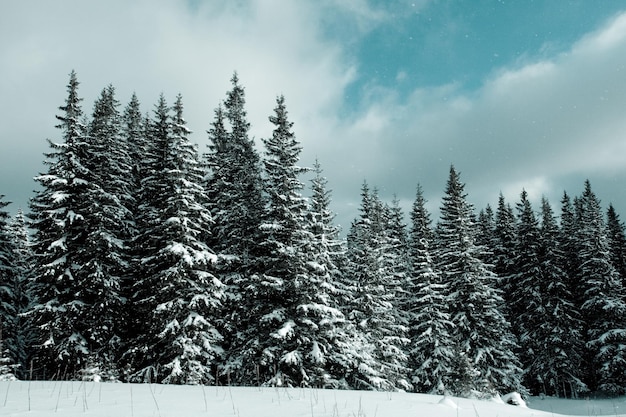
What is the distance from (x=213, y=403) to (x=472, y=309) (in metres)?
28.8

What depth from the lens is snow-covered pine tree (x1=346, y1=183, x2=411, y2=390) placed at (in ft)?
92.0

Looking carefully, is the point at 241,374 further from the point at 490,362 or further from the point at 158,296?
the point at 490,362

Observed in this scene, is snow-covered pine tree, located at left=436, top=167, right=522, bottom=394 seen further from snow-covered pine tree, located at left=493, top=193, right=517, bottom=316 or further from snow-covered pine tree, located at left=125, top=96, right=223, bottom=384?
snow-covered pine tree, located at left=125, top=96, right=223, bottom=384

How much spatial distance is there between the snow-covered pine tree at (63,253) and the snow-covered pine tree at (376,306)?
50.9 ft

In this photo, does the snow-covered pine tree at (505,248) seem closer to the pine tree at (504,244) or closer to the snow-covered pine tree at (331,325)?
the pine tree at (504,244)

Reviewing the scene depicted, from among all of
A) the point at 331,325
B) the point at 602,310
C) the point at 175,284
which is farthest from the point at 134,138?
the point at 602,310

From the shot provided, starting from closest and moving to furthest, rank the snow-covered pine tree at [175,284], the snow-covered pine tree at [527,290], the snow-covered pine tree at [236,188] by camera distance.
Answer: the snow-covered pine tree at [175,284] < the snow-covered pine tree at [236,188] < the snow-covered pine tree at [527,290]

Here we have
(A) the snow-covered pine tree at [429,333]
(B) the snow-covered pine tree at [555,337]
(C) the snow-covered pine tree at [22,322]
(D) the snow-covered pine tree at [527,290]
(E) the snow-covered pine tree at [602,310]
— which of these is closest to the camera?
(C) the snow-covered pine tree at [22,322]

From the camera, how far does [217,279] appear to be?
21.2 metres

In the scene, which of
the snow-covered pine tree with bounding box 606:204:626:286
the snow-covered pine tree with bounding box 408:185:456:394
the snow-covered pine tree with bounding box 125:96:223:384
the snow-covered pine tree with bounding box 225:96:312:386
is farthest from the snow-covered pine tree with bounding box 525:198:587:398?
the snow-covered pine tree with bounding box 125:96:223:384

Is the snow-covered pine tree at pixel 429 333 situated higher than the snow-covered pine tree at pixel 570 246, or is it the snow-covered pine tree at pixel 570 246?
the snow-covered pine tree at pixel 570 246

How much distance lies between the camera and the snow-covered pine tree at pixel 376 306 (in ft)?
92.0

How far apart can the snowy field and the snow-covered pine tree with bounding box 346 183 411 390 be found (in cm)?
1779

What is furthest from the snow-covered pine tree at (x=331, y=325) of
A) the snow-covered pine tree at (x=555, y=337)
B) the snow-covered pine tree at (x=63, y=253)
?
the snow-covered pine tree at (x=555, y=337)
